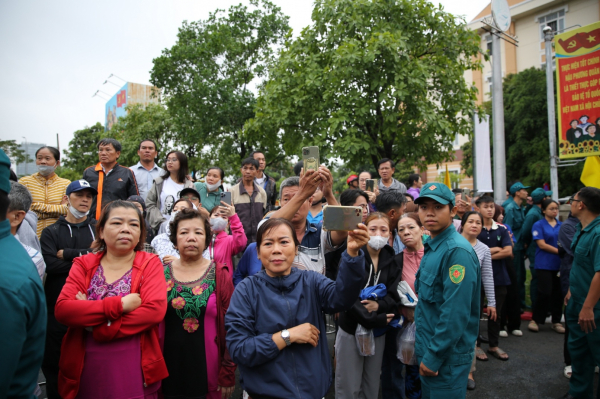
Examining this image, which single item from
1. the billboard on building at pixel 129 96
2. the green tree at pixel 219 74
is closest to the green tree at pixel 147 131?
the green tree at pixel 219 74

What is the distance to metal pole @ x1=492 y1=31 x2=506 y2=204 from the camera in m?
10.4

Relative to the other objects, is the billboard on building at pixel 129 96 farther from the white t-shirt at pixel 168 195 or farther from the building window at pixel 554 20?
the white t-shirt at pixel 168 195

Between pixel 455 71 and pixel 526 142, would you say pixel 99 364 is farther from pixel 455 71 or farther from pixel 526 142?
pixel 526 142


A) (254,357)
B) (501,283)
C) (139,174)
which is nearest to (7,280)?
(254,357)

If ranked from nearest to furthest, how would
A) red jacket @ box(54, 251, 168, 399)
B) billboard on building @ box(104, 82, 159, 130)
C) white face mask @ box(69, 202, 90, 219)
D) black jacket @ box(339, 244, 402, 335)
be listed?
red jacket @ box(54, 251, 168, 399) → black jacket @ box(339, 244, 402, 335) → white face mask @ box(69, 202, 90, 219) → billboard on building @ box(104, 82, 159, 130)

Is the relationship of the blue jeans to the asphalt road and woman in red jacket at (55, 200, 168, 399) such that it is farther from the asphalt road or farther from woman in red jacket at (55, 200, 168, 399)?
woman in red jacket at (55, 200, 168, 399)

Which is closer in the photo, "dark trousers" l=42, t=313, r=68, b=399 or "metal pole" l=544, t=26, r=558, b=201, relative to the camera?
"dark trousers" l=42, t=313, r=68, b=399

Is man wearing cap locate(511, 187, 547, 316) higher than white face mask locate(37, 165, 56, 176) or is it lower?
lower

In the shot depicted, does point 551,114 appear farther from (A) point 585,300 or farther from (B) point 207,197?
Answer: (B) point 207,197

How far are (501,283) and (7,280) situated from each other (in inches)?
211

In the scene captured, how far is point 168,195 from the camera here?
4.83 metres

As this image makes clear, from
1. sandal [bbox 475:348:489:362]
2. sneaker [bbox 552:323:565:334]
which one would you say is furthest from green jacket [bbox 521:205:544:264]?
sandal [bbox 475:348:489:362]

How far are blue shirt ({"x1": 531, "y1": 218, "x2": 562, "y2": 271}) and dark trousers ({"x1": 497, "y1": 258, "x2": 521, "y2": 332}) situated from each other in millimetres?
686

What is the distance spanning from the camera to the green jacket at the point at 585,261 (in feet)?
11.6
